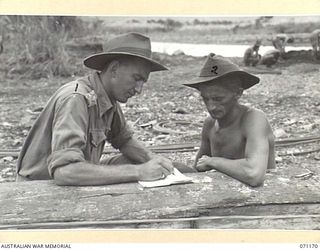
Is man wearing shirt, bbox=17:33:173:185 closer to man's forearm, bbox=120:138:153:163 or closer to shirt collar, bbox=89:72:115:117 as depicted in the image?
shirt collar, bbox=89:72:115:117

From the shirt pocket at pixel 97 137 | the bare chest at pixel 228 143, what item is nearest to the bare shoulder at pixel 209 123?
the bare chest at pixel 228 143

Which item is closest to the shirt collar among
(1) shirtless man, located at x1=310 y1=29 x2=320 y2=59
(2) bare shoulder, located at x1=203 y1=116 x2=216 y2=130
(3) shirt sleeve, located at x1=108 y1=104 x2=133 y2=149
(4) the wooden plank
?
(3) shirt sleeve, located at x1=108 y1=104 x2=133 y2=149

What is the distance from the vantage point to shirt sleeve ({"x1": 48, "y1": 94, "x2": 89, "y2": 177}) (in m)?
1.32

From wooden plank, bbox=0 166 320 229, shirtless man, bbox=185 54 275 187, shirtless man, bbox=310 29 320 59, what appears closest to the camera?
wooden plank, bbox=0 166 320 229

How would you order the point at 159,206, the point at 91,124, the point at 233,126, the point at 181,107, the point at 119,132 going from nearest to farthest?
the point at 159,206, the point at 91,124, the point at 233,126, the point at 119,132, the point at 181,107

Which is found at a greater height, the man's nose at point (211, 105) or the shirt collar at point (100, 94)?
the shirt collar at point (100, 94)

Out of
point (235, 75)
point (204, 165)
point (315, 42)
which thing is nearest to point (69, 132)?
point (204, 165)

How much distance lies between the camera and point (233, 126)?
5.05 ft

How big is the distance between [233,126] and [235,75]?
0.16 metres

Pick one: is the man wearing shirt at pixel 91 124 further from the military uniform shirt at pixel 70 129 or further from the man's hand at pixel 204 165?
the man's hand at pixel 204 165

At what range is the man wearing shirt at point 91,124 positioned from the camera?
4.41 feet

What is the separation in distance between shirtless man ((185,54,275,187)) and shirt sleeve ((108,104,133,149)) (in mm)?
255

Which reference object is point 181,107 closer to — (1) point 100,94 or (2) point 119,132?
(2) point 119,132

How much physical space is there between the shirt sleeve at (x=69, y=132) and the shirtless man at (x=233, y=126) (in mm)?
346
